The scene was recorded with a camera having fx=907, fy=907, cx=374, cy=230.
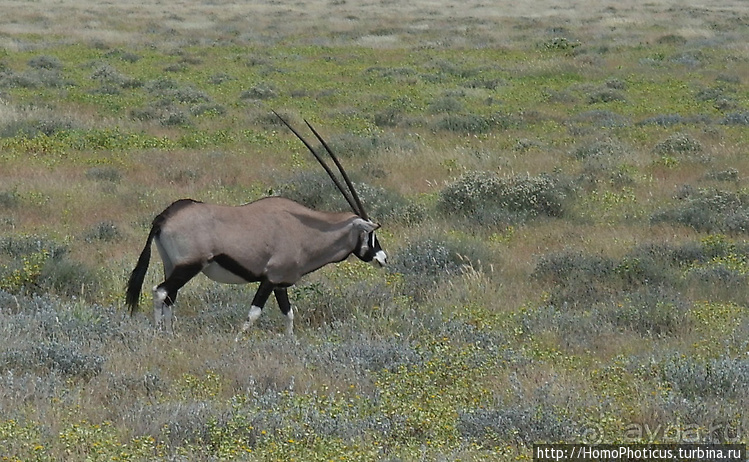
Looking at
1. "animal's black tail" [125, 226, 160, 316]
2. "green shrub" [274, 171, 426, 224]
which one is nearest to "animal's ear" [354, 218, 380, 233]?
"animal's black tail" [125, 226, 160, 316]

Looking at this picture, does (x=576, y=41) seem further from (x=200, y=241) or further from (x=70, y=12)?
(x=200, y=241)

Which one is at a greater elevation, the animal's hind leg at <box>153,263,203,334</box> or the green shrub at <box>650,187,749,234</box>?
the animal's hind leg at <box>153,263,203,334</box>

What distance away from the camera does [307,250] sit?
7.00 m

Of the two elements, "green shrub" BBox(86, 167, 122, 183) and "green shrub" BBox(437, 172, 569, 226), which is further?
"green shrub" BBox(86, 167, 122, 183)

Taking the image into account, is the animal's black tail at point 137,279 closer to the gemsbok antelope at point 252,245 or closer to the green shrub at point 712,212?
the gemsbok antelope at point 252,245

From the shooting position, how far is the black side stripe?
657 centimetres

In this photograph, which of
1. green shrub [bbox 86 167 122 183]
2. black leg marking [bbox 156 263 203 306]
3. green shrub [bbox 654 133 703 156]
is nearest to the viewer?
black leg marking [bbox 156 263 203 306]

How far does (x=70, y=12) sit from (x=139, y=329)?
4672 cm

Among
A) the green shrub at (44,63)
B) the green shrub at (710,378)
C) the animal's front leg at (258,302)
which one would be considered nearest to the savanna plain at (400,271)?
the green shrub at (710,378)

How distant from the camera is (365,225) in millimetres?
7109

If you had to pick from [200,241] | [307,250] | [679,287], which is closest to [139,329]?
[200,241]

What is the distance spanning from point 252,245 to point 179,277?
57 centimetres

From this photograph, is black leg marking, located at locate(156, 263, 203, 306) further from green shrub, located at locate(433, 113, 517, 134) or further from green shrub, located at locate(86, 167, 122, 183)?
green shrub, located at locate(433, 113, 517, 134)

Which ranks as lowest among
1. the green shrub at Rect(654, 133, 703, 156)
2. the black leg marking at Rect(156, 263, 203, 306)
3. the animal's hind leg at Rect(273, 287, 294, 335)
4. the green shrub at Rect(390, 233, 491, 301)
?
the green shrub at Rect(654, 133, 703, 156)
